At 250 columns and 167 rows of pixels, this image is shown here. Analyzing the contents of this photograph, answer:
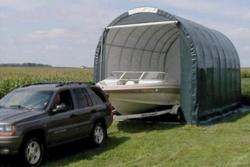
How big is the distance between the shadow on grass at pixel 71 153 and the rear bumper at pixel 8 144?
554 millimetres

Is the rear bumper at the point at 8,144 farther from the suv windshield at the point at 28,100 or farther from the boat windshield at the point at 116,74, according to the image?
the boat windshield at the point at 116,74

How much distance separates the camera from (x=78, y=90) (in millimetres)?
12766

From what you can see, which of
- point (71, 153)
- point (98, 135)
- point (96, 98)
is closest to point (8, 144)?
point (71, 153)

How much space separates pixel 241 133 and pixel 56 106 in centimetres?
670

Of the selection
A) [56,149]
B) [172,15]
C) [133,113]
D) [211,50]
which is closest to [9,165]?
[56,149]

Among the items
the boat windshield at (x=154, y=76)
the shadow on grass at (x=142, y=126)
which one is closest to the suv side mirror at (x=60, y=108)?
the shadow on grass at (x=142, y=126)

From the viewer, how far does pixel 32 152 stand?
10.4 metres

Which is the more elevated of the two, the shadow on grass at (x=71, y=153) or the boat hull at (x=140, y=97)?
the boat hull at (x=140, y=97)

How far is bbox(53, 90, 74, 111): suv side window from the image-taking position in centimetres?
1176

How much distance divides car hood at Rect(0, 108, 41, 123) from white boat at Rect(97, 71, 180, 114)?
20.3 ft

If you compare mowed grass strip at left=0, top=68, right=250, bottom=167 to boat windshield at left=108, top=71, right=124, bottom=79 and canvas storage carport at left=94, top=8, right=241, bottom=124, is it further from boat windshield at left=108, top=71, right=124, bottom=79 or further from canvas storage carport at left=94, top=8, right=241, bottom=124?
boat windshield at left=108, top=71, right=124, bottom=79

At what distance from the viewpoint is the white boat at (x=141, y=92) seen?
16781 mm

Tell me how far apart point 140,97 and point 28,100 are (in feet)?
20.1

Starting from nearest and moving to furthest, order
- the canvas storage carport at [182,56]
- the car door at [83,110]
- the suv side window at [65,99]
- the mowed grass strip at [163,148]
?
1. the mowed grass strip at [163,148]
2. the suv side window at [65,99]
3. the car door at [83,110]
4. the canvas storage carport at [182,56]
